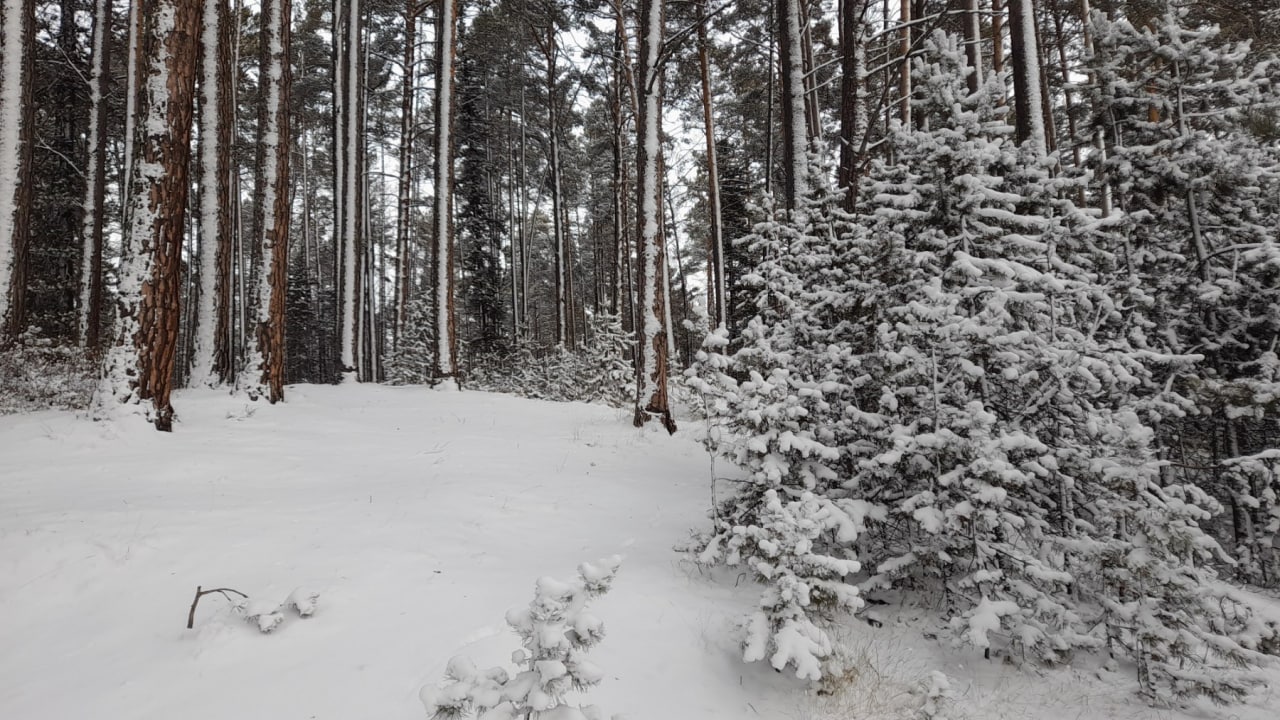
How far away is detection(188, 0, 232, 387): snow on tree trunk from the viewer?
898 centimetres

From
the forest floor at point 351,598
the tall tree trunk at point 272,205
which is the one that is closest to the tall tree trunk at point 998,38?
the forest floor at point 351,598

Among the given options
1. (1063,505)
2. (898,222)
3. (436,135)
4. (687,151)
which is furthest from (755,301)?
(687,151)

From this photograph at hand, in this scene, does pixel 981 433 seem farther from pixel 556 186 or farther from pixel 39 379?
pixel 556 186

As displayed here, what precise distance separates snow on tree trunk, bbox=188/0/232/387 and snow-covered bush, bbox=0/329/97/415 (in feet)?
5.00

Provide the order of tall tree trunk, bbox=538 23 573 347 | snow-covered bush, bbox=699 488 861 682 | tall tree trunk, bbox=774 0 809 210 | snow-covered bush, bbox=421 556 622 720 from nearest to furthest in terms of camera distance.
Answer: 1. snow-covered bush, bbox=421 556 622 720
2. snow-covered bush, bbox=699 488 861 682
3. tall tree trunk, bbox=774 0 809 210
4. tall tree trunk, bbox=538 23 573 347

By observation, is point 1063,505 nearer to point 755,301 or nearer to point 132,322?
point 755,301

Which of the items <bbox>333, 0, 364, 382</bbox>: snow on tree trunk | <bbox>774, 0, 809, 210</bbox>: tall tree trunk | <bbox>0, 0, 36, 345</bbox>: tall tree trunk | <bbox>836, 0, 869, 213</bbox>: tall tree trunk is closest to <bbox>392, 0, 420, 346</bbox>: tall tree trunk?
<bbox>333, 0, 364, 382</bbox>: snow on tree trunk

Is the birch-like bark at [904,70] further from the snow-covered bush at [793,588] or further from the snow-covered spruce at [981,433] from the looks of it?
the snow-covered bush at [793,588]

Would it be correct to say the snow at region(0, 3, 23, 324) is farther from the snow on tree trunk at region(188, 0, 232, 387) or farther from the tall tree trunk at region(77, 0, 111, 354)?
the tall tree trunk at region(77, 0, 111, 354)

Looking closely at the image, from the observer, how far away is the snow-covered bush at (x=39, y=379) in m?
7.11

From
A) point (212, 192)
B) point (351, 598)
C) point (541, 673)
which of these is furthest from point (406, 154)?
point (541, 673)

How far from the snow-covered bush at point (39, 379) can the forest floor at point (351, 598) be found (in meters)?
1.70

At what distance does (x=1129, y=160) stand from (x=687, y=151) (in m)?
16.8

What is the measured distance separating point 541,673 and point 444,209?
39.8 feet
